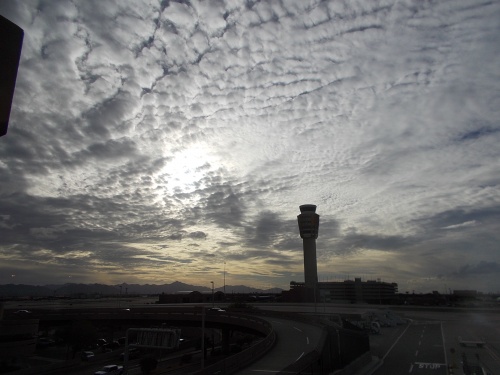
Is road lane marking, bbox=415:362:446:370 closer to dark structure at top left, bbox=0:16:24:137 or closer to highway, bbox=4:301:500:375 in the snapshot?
highway, bbox=4:301:500:375

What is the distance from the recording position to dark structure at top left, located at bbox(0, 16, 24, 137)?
2.34 meters

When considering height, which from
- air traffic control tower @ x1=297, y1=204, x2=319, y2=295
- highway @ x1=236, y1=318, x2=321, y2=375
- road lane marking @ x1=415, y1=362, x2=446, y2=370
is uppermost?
air traffic control tower @ x1=297, y1=204, x2=319, y2=295

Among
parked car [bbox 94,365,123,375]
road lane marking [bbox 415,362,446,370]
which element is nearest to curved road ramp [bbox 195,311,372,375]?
road lane marking [bbox 415,362,446,370]

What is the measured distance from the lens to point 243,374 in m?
28.1

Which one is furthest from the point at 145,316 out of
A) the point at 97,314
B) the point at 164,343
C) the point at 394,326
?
the point at 164,343

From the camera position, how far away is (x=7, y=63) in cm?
237

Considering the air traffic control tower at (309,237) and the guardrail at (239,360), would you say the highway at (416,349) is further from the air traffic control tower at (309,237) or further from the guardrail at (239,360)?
the air traffic control tower at (309,237)

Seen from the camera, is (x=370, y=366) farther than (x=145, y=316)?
No

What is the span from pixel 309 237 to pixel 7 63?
7539 inches

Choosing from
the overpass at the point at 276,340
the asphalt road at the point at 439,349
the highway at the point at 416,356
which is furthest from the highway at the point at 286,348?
the highway at the point at 416,356

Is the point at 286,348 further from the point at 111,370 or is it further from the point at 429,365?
the point at 111,370

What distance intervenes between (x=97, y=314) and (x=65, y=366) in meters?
41.3

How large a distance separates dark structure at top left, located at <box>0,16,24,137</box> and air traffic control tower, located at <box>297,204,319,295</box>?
607 feet

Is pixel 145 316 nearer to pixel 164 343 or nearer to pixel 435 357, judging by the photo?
pixel 435 357
